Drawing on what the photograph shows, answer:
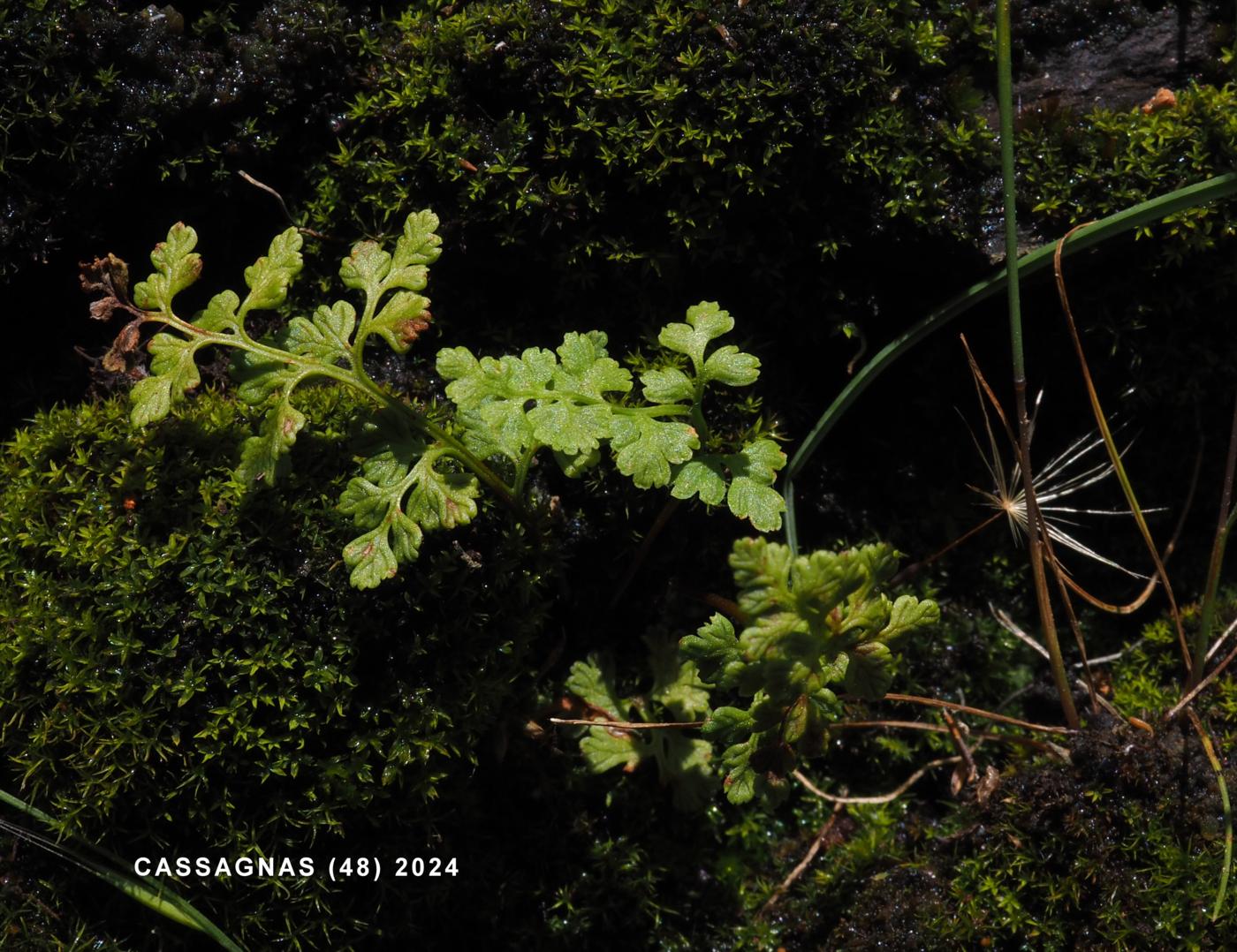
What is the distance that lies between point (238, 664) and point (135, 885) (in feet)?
2.31

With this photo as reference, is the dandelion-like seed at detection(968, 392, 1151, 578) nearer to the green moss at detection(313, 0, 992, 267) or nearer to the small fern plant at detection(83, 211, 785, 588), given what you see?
the green moss at detection(313, 0, 992, 267)

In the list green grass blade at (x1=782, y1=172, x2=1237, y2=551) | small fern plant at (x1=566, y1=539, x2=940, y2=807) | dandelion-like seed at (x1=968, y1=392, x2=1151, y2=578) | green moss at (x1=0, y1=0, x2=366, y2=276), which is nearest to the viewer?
small fern plant at (x1=566, y1=539, x2=940, y2=807)

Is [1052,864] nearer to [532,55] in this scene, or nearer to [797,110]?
[797,110]

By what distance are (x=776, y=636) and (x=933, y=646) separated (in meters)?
1.50

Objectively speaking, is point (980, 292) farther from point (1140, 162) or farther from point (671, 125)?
point (671, 125)

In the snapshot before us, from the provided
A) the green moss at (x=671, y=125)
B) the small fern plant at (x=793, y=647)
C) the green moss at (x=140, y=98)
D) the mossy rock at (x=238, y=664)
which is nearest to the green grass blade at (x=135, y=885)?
the mossy rock at (x=238, y=664)

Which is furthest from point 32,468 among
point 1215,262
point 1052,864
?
point 1215,262

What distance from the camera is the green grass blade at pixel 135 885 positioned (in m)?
2.79

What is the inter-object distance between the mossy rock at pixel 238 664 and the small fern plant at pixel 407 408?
0.90 feet

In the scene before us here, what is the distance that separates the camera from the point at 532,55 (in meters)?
3.23

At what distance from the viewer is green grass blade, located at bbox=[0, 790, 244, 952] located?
2789 millimetres

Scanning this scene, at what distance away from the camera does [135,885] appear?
9.21 feet

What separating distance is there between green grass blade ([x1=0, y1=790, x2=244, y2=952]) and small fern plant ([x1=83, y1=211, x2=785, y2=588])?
1.15m

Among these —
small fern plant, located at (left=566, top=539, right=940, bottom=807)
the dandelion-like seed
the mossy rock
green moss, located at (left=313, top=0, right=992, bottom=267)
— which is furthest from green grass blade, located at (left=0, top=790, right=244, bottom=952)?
the dandelion-like seed
